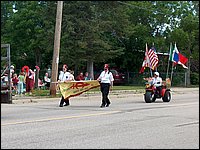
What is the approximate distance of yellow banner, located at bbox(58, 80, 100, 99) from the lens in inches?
667

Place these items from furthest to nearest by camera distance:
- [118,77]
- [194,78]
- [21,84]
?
[194,78] → [118,77] → [21,84]

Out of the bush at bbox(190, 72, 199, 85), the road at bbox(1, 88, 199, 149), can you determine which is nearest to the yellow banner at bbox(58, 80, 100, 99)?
the road at bbox(1, 88, 199, 149)

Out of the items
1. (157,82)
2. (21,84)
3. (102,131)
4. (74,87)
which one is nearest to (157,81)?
(157,82)

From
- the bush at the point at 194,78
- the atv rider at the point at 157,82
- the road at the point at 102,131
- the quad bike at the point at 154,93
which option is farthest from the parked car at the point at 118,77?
the road at the point at 102,131

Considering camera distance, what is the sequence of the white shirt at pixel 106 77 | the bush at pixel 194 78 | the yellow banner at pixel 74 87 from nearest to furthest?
1. the white shirt at pixel 106 77
2. the yellow banner at pixel 74 87
3. the bush at pixel 194 78

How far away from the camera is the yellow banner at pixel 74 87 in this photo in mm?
16953

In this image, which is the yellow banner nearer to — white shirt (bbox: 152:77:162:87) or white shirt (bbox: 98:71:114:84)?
white shirt (bbox: 98:71:114:84)

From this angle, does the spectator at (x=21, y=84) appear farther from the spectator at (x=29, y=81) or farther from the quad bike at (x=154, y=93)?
the quad bike at (x=154, y=93)

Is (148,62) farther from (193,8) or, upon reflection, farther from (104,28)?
(193,8)

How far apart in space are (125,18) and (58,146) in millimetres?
31702

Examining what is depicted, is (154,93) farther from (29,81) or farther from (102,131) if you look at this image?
(102,131)

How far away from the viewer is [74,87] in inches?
685

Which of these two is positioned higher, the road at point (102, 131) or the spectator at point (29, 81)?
the spectator at point (29, 81)

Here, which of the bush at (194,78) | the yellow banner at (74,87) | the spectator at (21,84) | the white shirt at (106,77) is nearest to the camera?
the white shirt at (106,77)
